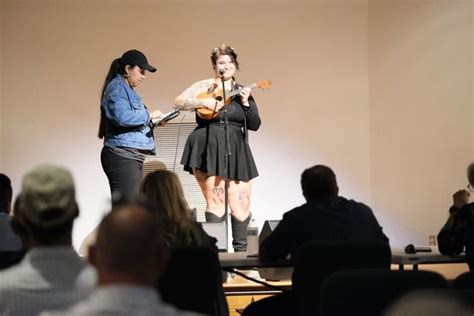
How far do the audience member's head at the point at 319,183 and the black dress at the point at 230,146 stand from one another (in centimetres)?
176

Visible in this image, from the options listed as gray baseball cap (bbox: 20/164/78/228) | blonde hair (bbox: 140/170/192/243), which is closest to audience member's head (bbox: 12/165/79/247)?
gray baseball cap (bbox: 20/164/78/228)

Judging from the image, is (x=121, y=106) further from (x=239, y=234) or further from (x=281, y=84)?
(x=281, y=84)

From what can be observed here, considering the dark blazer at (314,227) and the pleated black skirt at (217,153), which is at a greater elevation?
the pleated black skirt at (217,153)

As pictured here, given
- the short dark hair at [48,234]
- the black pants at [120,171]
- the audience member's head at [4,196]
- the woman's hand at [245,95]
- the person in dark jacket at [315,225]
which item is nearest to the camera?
the short dark hair at [48,234]

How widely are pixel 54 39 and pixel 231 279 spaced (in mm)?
3481

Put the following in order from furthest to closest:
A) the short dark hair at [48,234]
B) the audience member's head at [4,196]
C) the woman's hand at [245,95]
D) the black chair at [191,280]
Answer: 1. the woman's hand at [245,95]
2. the audience member's head at [4,196]
3. the black chair at [191,280]
4. the short dark hair at [48,234]

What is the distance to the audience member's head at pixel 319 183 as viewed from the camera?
128 inches

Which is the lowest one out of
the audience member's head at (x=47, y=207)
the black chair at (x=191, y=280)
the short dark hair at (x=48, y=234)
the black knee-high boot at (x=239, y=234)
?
the black knee-high boot at (x=239, y=234)

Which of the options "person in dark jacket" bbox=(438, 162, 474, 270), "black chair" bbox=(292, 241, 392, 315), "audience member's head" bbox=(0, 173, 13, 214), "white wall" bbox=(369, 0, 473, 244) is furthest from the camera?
"white wall" bbox=(369, 0, 473, 244)

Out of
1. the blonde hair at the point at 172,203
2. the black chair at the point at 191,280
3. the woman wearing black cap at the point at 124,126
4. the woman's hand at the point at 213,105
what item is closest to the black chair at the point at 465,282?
the black chair at the point at 191,280

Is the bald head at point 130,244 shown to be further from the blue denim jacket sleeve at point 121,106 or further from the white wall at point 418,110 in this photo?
the white wall at point 418,110

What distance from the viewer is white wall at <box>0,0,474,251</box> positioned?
7.46 metres

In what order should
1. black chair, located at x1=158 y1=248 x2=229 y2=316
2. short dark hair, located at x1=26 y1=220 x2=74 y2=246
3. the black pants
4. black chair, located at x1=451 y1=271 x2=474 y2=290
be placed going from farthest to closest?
1. the black pants
2. black chair, located at x1=158 y1=248 x2=229 y2=316
3. black chair, located at x1=451 y1=271 x2=474 y2=290
4. short dark hair, located at x1=26 y1=220 x2=74 y2=246

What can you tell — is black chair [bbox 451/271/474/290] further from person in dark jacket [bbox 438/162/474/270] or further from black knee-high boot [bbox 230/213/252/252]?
black knee-high boot [bbox 230/213/252/252]
